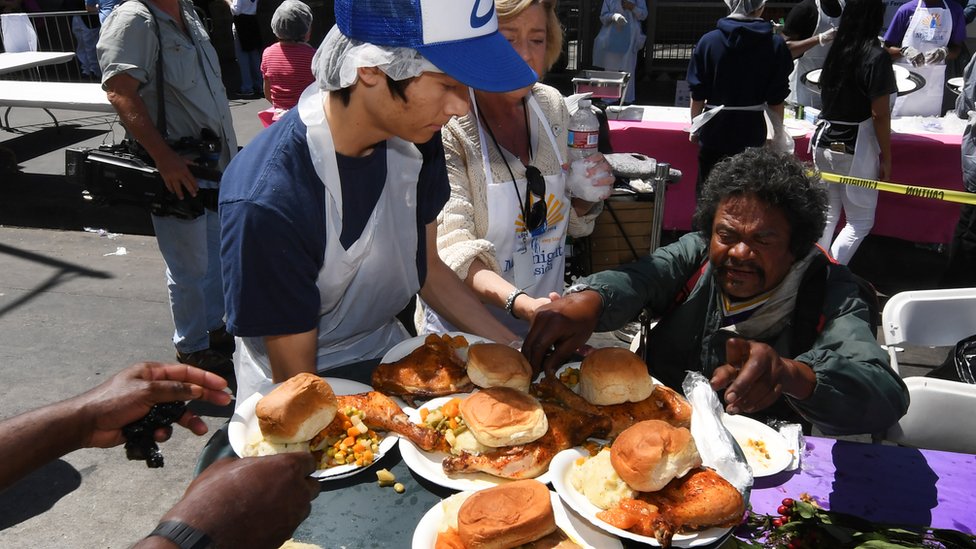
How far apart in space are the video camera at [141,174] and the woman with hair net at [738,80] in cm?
385

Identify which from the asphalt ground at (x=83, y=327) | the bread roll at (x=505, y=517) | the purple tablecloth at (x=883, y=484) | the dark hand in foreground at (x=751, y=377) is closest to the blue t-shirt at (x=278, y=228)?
the bread roll at (x=505, y=517)

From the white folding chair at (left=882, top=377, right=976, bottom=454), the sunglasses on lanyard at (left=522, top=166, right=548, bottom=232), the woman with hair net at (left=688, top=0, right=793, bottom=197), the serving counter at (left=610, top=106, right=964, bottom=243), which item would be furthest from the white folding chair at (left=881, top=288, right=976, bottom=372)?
the serving counter at (left=610, top=106, right=964, bottom=243)

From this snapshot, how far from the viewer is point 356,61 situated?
6.55 ft

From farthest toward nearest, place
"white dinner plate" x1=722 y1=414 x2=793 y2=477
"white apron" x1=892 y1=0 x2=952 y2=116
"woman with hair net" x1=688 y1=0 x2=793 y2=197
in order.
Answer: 1. "white apron" x1=892 y1=0 x2=952 y2=116
2. "woman with hair net" x1=688 y1=0 x2=793 y2=197
3. "white dinner plate" x1=722 y1=414 x2=793 y2=477

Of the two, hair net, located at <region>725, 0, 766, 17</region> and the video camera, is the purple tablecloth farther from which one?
hair net, located at <region>725, 0, 766, 17</region>

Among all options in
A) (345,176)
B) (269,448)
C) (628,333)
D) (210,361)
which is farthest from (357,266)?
(628,333)

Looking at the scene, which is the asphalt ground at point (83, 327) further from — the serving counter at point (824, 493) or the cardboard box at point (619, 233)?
the serving counter at point (824, 493)

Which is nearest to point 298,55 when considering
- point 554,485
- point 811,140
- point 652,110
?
point 652,110

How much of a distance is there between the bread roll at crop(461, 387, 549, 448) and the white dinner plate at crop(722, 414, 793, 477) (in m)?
0.58

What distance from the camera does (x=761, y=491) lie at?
212 cm

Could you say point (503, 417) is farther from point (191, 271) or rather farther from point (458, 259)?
point (191, 271)

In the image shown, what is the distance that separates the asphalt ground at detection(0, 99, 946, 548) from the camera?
152 inches

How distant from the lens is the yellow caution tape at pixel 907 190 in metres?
5.51

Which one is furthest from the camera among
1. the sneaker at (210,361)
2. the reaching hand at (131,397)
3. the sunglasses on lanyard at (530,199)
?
the sneaker at (210,361)
